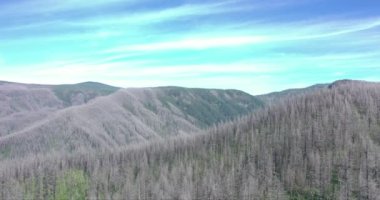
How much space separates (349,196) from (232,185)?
4655 centimetres

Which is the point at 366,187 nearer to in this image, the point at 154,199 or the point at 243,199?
the point at 243,199

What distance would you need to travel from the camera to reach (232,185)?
199m

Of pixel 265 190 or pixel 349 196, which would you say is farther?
pixel 265 190

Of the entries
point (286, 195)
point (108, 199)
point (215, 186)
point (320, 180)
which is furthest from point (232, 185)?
point (108, 199)

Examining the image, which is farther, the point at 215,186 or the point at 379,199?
the point at 215,186

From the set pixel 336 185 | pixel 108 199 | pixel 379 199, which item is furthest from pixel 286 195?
pixel 108 199

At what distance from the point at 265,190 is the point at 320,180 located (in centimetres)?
2370

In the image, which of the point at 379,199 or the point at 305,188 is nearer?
the point at 379,199

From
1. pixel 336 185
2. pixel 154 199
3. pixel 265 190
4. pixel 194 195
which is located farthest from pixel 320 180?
pixel 154 199

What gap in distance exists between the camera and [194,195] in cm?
19312

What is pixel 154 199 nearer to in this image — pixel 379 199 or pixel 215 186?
pixel 215 186

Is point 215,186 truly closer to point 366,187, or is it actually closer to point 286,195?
point 286,195

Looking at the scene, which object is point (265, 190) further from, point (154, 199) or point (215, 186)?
point (154, 199)

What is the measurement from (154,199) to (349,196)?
77.7 metres
